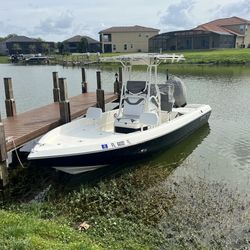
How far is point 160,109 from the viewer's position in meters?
10.9

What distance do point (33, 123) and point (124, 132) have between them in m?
2.90

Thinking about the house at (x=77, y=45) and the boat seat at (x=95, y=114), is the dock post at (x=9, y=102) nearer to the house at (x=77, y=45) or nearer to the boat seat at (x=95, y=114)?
the boat seat at (x=95, y=114)

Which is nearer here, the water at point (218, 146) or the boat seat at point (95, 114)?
the water at point (218, 146)

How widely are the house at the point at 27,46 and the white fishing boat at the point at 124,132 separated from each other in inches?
3359

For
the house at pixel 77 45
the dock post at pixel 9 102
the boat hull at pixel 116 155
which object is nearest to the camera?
the boat hull at pixel 116 155

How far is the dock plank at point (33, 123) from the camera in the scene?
847 centimetres

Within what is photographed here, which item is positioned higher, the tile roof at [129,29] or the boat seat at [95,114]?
the tile roof at [129,29]

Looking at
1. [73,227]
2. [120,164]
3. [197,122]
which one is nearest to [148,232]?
[73,227]

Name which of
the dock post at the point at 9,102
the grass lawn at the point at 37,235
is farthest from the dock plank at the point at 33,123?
the grass lawn at the point at 37,235

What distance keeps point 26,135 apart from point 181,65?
4015 cm

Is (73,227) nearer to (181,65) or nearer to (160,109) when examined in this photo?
(160,109)

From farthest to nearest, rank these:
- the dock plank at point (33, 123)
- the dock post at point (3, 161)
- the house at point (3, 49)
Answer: the house at point (3, 49) < the dock plank at point (33, 123) < the dock post at point (3, 161)

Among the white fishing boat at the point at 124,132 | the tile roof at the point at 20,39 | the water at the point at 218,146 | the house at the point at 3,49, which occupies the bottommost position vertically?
the water at the point at 218,146

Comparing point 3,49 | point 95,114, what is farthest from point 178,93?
point 3,49
